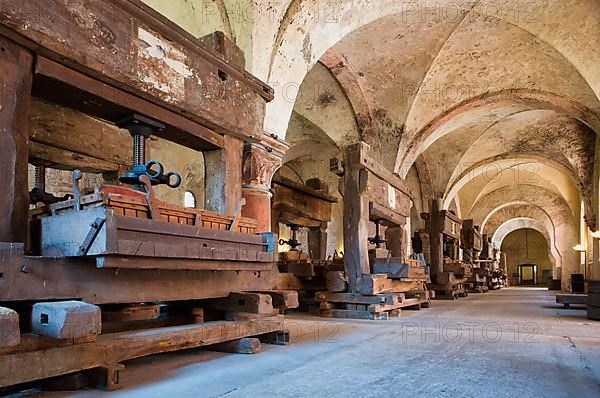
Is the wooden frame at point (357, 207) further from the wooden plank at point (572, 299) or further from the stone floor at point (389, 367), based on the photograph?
the wooden plank at point (572, 299)

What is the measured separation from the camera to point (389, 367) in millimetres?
4414

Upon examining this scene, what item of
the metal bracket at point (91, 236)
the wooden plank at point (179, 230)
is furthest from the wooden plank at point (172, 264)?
the wooden plank at point (179, 230)

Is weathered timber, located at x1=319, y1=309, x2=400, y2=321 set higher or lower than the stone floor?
lower

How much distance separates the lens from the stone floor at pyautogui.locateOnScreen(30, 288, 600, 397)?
11.7ft

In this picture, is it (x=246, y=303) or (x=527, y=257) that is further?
(x=527, y=257)

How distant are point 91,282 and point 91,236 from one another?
492mm

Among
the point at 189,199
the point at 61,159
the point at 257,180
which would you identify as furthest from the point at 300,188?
the point at 61,159

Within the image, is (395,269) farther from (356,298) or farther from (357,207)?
(357,207)

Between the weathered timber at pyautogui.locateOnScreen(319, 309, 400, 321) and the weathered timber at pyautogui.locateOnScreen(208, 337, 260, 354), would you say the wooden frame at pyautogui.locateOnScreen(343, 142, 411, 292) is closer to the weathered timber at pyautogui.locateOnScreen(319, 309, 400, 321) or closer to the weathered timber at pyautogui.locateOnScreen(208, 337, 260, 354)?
the weathered timber at pyautogui.locateOnScreen(319, 309, 400, 321)

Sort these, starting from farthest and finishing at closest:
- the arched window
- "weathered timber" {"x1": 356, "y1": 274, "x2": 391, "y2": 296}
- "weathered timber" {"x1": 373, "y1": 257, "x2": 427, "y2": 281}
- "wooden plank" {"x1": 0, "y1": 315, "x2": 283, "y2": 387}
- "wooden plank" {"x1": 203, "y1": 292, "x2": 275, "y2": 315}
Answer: the arched window < "weathered timber" {"x1": 373, "y1": 257, "x2": 427, "y2": 281} < "weathered timber" {"x1": 356, "y1": 274, "x2": 391, "y2": 296} < "wooden plank" {"x1": 203, "y1": 292, "x2": 275, "y2": 315} < "wooden plank" {"x1": 0, "y1": 315, "x2": 283, "y2": 387}

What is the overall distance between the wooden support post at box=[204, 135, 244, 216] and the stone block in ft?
8.07

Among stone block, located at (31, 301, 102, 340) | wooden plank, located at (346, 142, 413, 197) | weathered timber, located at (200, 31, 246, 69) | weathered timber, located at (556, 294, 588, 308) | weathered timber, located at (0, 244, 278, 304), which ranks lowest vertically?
weathered timber, located at (556, 294, 588, 308)

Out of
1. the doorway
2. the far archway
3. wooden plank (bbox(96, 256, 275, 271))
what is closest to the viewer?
wooden plank (bbox(96, 256, 275, 271))

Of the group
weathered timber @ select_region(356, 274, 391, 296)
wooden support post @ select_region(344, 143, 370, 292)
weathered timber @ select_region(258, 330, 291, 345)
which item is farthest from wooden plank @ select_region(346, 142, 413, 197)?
weathered timber @ select_region(258, 330, 291, 345)
